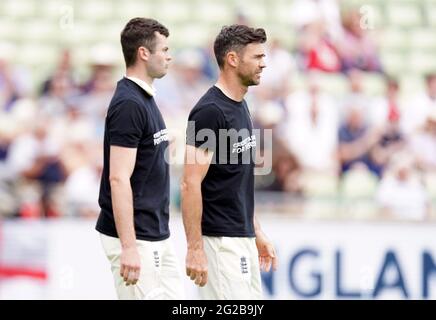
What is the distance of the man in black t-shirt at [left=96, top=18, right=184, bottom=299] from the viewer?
6.86m

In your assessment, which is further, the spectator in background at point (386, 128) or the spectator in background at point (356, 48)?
the spectator in background at point (356, 48)

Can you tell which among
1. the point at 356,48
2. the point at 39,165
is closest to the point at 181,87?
the point at 39,165

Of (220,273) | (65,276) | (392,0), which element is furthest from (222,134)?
(392,0)

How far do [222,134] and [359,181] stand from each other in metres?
5.40

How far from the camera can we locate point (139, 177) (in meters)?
7.05

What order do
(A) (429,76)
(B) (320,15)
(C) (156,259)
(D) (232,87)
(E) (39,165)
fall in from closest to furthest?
(C) (156,259) → (D) (232,87) → (E) (39,165) → (B) (320,15) → (A) (429,76)

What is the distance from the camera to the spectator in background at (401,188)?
11930 mm

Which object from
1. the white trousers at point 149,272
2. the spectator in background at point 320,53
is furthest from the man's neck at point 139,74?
the spectator in background at point 320,53

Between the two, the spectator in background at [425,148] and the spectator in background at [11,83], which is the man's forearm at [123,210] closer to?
the spectator in background at [11,83]

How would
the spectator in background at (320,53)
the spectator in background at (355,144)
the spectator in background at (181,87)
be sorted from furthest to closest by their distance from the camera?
1. the spectator in background at (320,53)
2. the spectator in background at (181,87)
3. the spectator in background at (355,144)

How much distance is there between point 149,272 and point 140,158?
2.17 ft

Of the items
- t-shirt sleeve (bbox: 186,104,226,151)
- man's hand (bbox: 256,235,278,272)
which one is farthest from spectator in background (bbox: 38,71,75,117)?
t-shirt sleeve (bbox: 186,104,226,151)

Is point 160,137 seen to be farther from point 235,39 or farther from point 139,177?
point 235,39

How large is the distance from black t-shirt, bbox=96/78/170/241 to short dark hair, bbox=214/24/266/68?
1.82 feet
